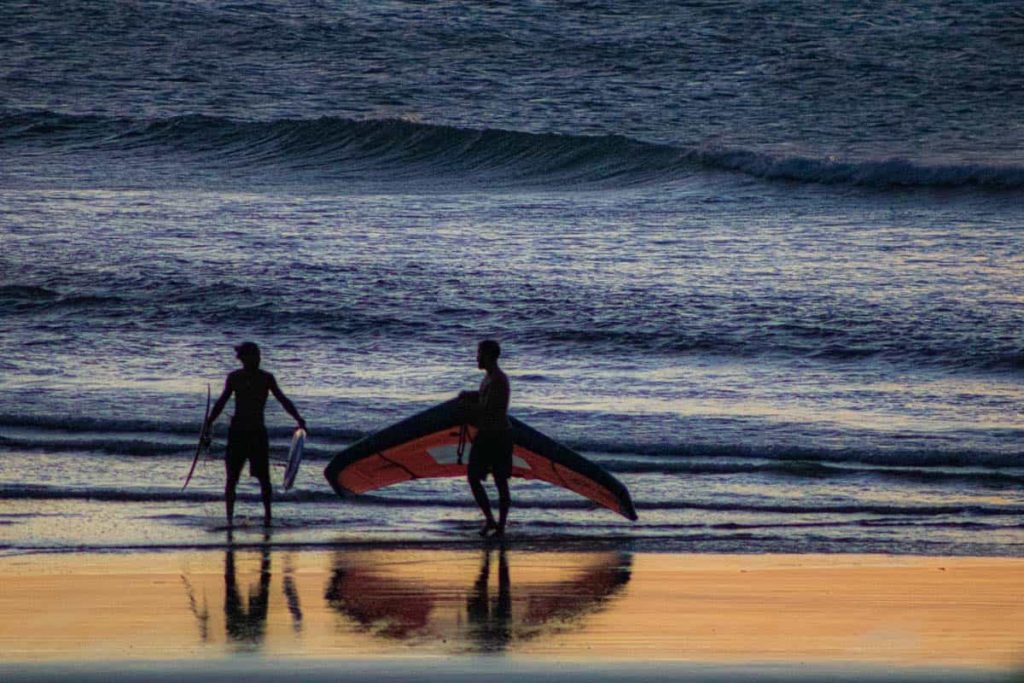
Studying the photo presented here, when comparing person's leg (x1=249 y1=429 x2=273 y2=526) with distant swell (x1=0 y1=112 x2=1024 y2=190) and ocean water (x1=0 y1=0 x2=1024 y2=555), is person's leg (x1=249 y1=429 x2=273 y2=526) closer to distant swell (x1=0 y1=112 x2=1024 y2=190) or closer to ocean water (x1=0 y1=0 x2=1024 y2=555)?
ocean water (x1=0 y1=0 x2=1024 y2=555)

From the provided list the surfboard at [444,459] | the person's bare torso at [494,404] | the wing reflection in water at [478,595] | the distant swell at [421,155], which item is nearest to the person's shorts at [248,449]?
the surfboard at [444,459]

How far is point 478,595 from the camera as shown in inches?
314

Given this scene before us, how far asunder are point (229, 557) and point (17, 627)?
1.79m

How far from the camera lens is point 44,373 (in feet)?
48.4

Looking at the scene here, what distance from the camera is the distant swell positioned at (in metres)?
27.1

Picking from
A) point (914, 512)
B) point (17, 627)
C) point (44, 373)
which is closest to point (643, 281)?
point (44, 373)

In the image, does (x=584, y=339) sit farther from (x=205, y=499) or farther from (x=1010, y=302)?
(x=205, y=499)

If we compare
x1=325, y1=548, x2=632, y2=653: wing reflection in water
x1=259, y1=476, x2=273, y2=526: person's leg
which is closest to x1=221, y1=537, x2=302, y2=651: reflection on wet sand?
x1=325, y1=548, x2=632, y2=653: wing reflection in water

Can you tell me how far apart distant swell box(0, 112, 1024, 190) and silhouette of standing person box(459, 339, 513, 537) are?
1830 centimetres

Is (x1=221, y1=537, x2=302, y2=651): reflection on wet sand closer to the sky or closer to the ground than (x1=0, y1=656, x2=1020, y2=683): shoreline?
closer to the sky

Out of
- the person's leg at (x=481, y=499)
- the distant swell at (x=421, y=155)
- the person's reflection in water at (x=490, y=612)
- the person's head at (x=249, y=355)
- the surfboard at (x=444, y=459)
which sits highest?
the distant swell at (x=421, y=155)

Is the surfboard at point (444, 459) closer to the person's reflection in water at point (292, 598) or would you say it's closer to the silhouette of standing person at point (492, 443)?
the silhouette of standing person at point (492, 443)

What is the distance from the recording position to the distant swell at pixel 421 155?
2714 cm

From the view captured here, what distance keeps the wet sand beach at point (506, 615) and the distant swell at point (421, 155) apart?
1901 centimetres
